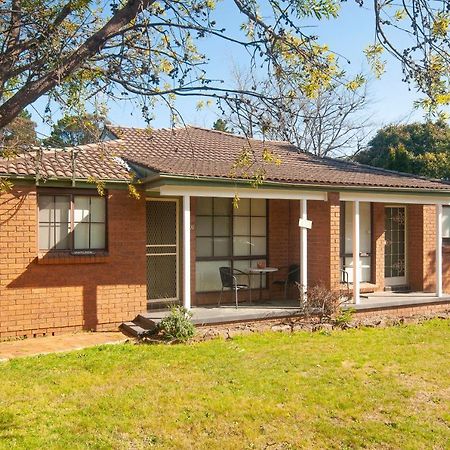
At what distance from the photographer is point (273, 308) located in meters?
11.3

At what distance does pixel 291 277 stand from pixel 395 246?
3990 millimetres

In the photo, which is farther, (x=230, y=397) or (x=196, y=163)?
(x=196, y=163)

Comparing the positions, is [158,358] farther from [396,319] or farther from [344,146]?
[344,146]

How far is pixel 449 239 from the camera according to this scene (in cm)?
1496

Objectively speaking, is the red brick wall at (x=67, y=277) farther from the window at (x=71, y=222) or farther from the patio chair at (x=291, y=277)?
the patio chair at (x=291, y=277)

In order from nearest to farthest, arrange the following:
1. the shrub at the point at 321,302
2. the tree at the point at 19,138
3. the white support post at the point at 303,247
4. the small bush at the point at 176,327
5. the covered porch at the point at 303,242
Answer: the tree at the point at 19,138
the small bush at the point at 176,327
the shrub at the point at 321,302
the white support post at the point at 303,247
the covered porch at the point at 303,242

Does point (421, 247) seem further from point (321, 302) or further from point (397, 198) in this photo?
point (321, 302)

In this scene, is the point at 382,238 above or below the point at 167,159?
below

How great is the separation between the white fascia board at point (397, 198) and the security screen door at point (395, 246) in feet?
4.45

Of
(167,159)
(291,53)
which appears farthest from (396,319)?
(291,53)

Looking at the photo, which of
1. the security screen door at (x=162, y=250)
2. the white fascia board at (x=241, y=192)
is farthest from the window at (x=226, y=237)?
the white fascia board at (x=241, y=192)

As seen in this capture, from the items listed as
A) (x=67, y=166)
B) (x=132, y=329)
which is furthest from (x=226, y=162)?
(x=132, y=329)

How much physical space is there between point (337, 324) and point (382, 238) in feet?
13.5

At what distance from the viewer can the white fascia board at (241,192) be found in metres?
10.1
